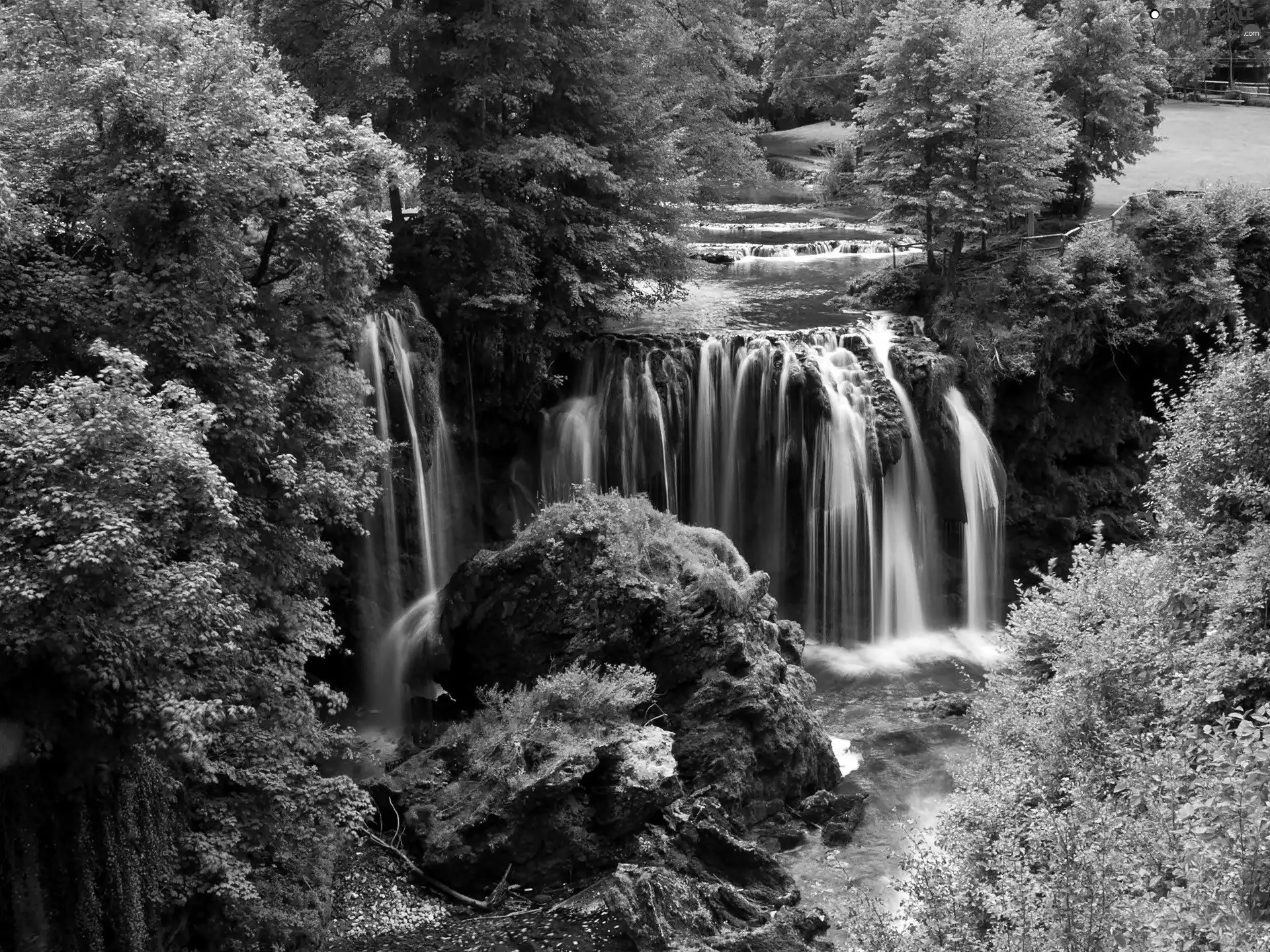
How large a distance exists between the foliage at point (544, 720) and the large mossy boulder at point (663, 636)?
54cm

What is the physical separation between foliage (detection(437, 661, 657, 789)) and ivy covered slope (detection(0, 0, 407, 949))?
2.15 m

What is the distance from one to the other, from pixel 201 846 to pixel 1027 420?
19492mm

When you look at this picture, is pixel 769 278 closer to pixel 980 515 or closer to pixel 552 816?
pixel 980 515

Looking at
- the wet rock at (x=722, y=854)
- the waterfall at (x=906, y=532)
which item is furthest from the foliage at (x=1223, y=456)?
the waterfall at (x=906, y=532)

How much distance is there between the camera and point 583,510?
16156 mm

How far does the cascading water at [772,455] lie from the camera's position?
850 inches

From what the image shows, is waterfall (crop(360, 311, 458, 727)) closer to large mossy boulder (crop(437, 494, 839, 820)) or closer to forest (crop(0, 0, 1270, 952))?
forest (crop(0, 0, 1270, 952))

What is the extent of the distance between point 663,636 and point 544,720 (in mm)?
2140

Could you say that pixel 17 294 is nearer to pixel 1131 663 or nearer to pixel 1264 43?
pixel 1131 663

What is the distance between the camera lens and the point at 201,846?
10.9 metres

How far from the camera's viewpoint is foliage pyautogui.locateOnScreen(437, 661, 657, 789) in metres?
13.9

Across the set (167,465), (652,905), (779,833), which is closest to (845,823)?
(779,833)

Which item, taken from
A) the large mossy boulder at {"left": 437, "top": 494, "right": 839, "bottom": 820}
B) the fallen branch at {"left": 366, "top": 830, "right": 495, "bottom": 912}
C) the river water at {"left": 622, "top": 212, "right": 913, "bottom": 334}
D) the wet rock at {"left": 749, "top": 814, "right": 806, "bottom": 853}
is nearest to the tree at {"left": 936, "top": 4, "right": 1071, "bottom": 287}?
the river water at {"left": 622, "top": 212, "right": 913, "bottom": 334}

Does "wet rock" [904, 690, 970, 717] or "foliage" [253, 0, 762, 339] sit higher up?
"foliage" [253, 0, 762, 339]
